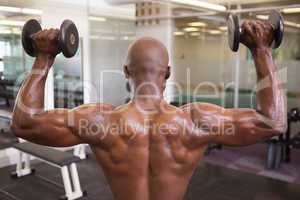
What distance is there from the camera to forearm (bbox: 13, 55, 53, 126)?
3.26 ft

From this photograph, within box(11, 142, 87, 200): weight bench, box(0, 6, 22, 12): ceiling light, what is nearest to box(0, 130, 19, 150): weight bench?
box(11, 142, 87, 200): weight bench

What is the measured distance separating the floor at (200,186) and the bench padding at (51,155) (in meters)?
0.36

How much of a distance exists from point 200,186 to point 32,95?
8.91 ft

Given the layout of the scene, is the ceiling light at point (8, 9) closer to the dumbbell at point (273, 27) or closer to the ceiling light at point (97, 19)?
the ceiling light at point (97, 19)

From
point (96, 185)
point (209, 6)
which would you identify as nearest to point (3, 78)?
point (96, 185)

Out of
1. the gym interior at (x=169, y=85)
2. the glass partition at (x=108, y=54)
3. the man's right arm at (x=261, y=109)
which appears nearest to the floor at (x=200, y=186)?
the gym interior at (x=169, y=85)

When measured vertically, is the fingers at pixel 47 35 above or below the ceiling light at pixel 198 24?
below

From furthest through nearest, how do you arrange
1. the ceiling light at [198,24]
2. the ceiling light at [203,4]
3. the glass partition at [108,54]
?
the ceiling light at [198,24], the glass partition at [108,54], the ceiling light at [203,4]

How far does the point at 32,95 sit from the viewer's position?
101cm

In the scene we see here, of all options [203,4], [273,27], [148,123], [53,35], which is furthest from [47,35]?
[203,4]

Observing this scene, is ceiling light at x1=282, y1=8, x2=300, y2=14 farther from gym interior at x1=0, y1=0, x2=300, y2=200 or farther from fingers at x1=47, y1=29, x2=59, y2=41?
fingers at x1=47, y1=29, x2=59, y2=41

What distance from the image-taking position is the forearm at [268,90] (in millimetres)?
1025

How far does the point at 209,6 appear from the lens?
204 inches

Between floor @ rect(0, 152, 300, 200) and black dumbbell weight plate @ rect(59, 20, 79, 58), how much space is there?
7.55 ft
